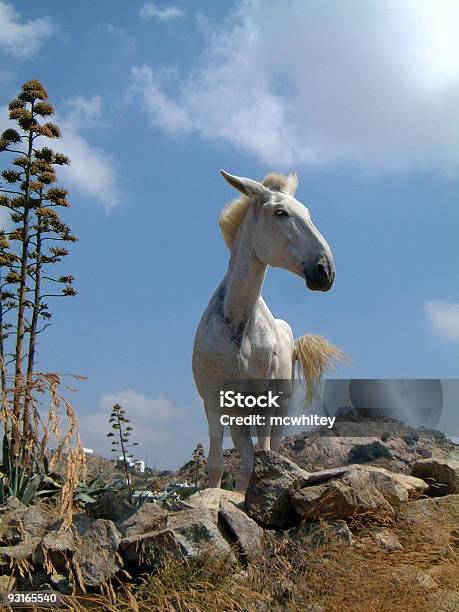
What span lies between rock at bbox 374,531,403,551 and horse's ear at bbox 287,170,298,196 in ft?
9.75

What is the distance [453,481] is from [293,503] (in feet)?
5.95

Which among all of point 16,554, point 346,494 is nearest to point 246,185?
point 346,494

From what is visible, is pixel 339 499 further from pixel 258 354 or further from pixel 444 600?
pixel 258 354

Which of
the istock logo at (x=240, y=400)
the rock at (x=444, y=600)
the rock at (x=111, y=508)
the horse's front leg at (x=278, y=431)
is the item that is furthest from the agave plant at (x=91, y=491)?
the rock at (x=444, y=600)

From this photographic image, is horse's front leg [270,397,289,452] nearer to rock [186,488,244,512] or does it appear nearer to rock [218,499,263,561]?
rock [186,488,244,512]

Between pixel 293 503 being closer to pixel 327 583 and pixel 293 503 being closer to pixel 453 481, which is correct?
pixel 327 583

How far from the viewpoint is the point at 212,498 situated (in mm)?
5195

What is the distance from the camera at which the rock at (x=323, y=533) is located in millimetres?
4414

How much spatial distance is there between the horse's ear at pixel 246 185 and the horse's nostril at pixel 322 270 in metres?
0.94

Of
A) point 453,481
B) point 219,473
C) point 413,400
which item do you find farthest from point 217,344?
point 413,400

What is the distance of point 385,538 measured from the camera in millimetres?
4617

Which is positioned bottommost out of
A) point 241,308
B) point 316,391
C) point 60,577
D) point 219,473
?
point 60,577

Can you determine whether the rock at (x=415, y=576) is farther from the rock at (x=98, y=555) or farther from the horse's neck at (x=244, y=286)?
the horse's neck at (x=244, y=286)

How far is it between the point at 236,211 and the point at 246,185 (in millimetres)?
481
